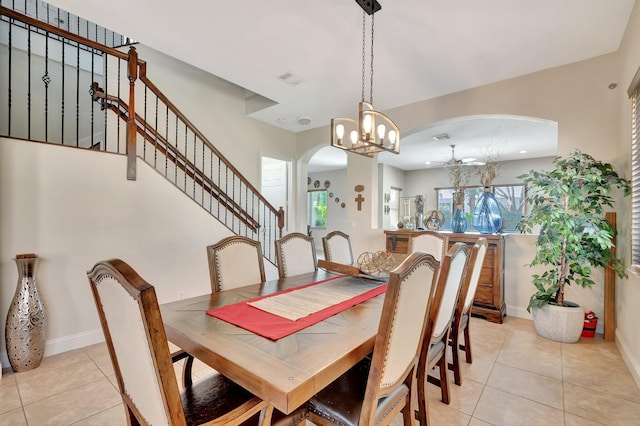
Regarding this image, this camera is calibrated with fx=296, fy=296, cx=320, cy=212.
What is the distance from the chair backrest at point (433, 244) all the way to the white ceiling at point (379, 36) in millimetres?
1805

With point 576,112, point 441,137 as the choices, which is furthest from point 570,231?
point 441,137

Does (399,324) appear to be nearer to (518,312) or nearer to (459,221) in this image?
(459,221)

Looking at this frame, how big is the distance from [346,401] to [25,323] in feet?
8.46

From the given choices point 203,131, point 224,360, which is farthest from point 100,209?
point 224,360

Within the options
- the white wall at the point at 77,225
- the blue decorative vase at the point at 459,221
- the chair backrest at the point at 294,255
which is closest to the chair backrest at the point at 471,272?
the chair backrest at the point at 294,255

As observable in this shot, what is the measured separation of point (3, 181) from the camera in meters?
2.31

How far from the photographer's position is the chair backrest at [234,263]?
2.03m

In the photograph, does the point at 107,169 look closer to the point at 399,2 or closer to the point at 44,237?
the point at 44,237

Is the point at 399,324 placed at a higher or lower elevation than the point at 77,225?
lower

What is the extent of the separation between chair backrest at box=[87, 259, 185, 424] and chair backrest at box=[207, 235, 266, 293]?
36.9 inches

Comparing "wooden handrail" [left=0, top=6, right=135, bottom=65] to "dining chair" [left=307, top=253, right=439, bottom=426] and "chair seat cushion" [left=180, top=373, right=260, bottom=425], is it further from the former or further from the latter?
"dining chair" [left=307, top=253, right=439, bottom=426]

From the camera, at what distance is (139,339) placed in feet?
2.85

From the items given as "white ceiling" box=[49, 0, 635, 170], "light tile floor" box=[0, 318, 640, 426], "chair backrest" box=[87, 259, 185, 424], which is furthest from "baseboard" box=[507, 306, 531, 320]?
"chair backrest" box=[87, 259, 185, 424]

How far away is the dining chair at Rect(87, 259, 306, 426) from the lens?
81 cm
